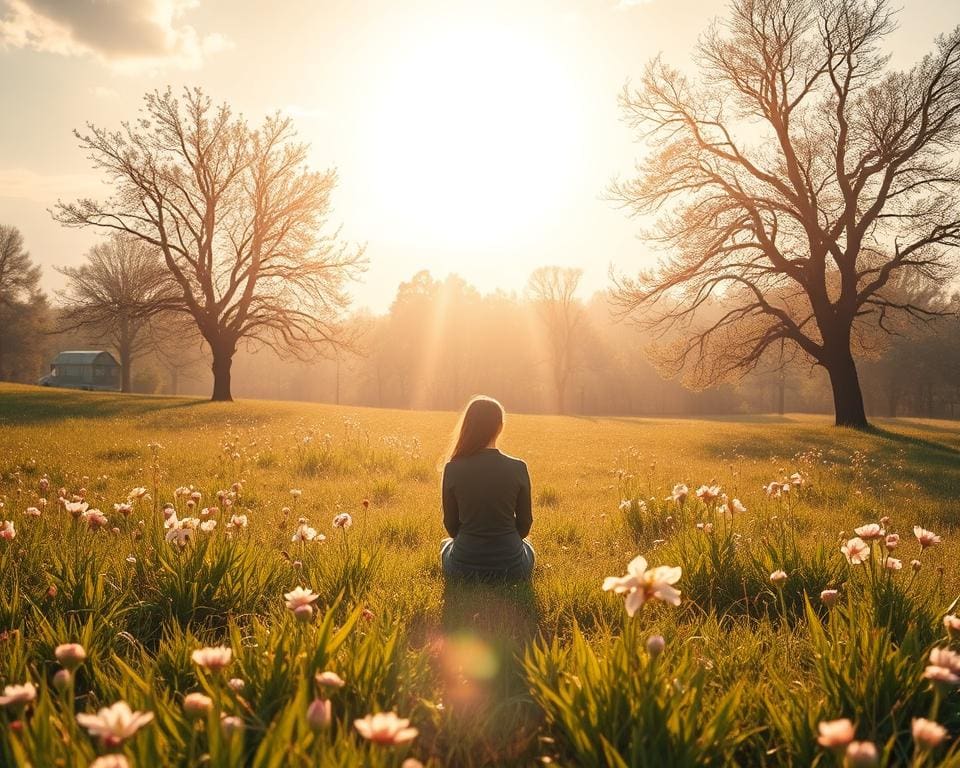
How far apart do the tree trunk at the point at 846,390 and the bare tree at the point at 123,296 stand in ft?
87.3

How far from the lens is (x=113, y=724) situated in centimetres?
149

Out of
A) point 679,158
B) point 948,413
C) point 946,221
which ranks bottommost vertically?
point 948,413

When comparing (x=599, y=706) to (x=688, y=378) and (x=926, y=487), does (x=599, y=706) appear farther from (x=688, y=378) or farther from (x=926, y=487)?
(x=688, y=378)

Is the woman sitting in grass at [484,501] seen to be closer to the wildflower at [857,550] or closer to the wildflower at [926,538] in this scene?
the wildflower at [857,550]

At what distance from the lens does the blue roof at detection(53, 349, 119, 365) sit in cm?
5903

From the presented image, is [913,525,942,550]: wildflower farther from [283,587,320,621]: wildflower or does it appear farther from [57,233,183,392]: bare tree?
[57,233,183,392]: bare tree

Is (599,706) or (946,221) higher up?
(946,221)

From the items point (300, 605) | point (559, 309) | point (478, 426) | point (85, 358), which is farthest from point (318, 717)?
point (85, 358)

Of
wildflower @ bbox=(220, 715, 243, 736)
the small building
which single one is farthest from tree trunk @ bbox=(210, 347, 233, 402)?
the small building

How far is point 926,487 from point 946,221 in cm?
1377

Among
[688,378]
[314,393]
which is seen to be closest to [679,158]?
[688,378]

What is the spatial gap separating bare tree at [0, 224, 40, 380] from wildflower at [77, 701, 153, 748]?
191 ft

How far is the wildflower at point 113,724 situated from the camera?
4.79 feet

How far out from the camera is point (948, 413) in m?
61.2
